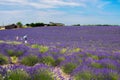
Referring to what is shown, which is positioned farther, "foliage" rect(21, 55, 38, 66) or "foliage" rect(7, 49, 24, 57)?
"foliage" rect(7, 49, 24, 57)

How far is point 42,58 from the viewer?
9812 millimetres

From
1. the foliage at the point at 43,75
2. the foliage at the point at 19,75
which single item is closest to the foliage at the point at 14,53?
the foliage at the point at 43,75

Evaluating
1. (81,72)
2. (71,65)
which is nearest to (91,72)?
(81,72)

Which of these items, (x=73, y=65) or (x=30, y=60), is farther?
(x=30, y=60)

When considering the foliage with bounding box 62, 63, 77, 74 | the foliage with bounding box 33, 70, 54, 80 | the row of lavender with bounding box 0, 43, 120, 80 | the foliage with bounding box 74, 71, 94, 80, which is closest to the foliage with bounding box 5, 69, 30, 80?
the row of lavender with bounding box 0, 43, 120, 80

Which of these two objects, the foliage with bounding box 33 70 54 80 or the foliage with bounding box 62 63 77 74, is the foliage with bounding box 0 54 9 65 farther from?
the foliage with bounding box 33 70 54 80

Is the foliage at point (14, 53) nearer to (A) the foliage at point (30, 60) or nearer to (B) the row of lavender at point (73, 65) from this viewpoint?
(B) the row of lavender at point (73, 65)

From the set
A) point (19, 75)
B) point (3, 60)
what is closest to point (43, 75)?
point (19, 75)

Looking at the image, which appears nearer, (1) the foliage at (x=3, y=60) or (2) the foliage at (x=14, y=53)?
(1) the foliage at (x=3, y=60)

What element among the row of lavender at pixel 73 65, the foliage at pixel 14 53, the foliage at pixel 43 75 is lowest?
the foliage at pixel 14 53

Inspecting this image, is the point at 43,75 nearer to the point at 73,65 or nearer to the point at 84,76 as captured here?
the point at 84,76

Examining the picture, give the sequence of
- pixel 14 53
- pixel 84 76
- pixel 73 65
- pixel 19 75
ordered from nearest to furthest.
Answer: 1. pixel 19 75
2. pixel 84 76
3. pixel 73 65
4. pixel 14 53

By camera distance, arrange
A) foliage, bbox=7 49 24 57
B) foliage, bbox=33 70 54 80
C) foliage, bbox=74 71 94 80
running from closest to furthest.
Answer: foliage, bbox=33 70 54 80
foliage, bbox=74 71 94 80
foliage, bbox=7 49 24 57

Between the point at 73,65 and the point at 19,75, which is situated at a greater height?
the point at 19,75
